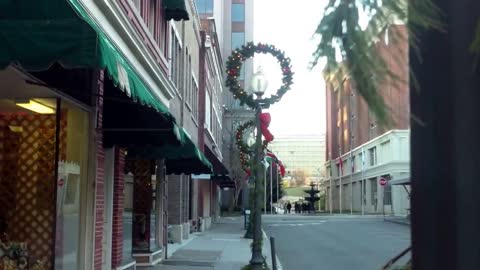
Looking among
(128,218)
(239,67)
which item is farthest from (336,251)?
(128,218)

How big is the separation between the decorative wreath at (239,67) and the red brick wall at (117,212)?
3625mm

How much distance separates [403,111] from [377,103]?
0.31 ft

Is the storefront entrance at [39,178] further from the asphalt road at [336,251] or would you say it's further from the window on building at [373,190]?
the window on building at [373,190]

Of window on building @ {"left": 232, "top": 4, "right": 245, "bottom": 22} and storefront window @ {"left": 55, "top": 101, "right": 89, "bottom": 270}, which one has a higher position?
window on building @ {"left": 232, "top": 4, "right": 245, "bottom": 22}

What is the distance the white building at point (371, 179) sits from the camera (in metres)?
61.0

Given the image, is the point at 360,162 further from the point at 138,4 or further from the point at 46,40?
the point at 46,40

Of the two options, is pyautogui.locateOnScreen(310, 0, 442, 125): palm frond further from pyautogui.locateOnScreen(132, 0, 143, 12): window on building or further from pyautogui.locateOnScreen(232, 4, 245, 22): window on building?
pyautogui.locateOnScreen(232, 4, 245, 22): window on building

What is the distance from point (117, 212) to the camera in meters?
11.5

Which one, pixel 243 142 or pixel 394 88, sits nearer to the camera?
pixel 394 88

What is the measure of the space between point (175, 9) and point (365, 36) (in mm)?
13903

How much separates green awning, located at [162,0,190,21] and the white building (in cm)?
3072

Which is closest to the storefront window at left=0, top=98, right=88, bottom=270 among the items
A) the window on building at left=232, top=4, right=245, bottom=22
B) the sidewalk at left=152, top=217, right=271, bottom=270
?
the sidewalk at left=152, top=217, right=271, bottom=270

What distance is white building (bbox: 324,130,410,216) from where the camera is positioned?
60969mm

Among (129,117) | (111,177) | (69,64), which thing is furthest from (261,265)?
(69,64)
